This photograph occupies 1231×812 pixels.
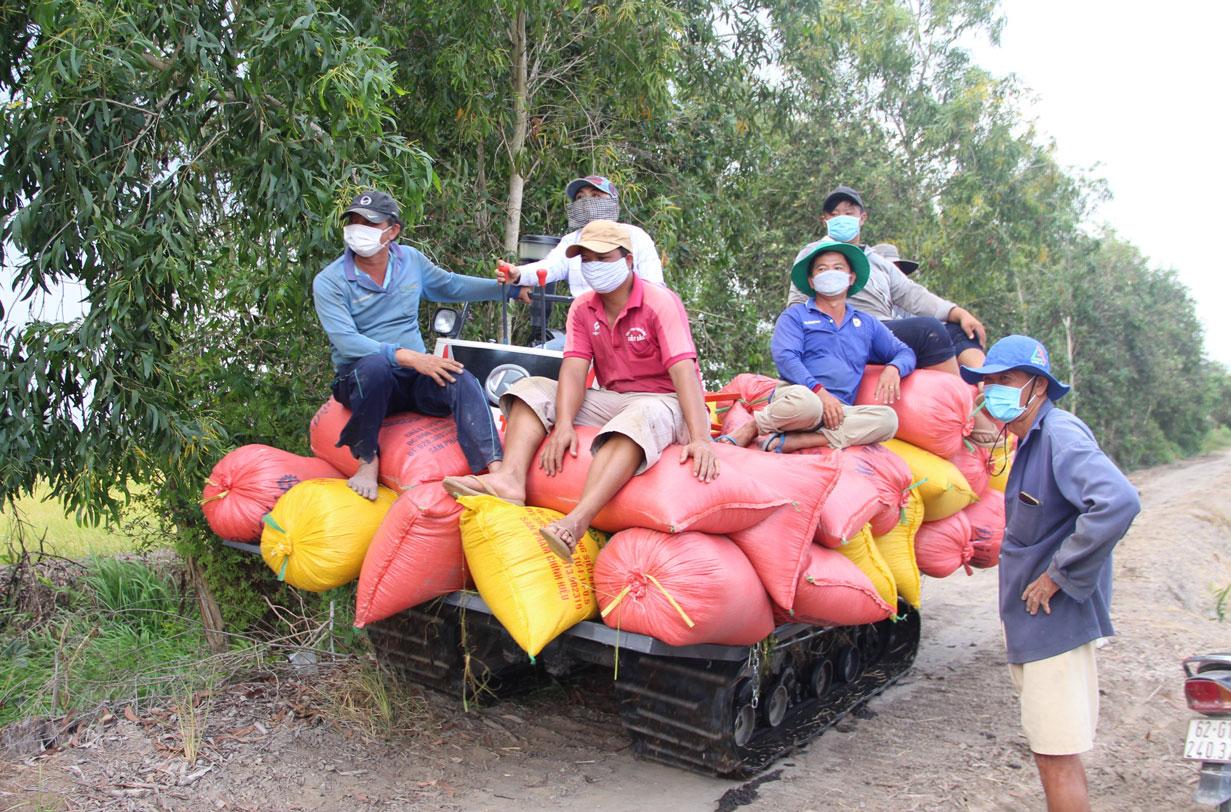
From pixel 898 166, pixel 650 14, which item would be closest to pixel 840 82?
pixel 898 166

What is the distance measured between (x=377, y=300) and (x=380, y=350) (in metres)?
0.39

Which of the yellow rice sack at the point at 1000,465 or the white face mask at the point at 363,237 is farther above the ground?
the white face mask at the point at 363,237

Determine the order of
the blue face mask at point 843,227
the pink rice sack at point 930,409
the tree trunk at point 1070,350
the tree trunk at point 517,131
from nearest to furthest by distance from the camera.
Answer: the pink rice sack at point 930,409 < the blue face mask at point 843,227 < the tree trunk at point 517,131 < the tree trunk at point 1070,350

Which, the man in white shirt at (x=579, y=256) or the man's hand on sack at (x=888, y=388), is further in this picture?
the man in white shirt at (x=579, y=256)

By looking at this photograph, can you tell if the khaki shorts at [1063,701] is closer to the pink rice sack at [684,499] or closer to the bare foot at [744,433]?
the pink rice sack at [684,499]

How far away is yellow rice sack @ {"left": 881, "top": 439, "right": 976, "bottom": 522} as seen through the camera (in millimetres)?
5023

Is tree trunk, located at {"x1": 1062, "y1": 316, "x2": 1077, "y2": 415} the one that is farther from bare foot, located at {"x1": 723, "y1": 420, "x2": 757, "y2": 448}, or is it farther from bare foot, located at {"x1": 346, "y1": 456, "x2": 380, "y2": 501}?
bare foot, located at {"x1": 346, "y1": 456, "x2": 380, "y2": 501}

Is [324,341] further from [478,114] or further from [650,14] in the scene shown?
[650,14]

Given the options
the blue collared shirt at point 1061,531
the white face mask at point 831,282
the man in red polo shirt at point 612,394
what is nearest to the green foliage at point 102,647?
the man in red polo shirt at point 612,394

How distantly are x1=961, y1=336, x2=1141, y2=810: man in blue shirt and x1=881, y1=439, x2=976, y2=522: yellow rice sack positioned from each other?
56.9 inches

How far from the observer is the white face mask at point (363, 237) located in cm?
462

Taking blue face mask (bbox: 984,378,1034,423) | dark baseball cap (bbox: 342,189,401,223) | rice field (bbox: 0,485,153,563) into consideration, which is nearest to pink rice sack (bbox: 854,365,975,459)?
blue face mask (bbox: 984,378,1034,423)

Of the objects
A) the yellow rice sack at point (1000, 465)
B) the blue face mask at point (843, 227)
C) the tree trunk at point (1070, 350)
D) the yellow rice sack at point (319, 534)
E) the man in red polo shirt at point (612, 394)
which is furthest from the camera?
the tree trunk at point (1070, 350)

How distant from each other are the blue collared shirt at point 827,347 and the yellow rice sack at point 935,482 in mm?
377
